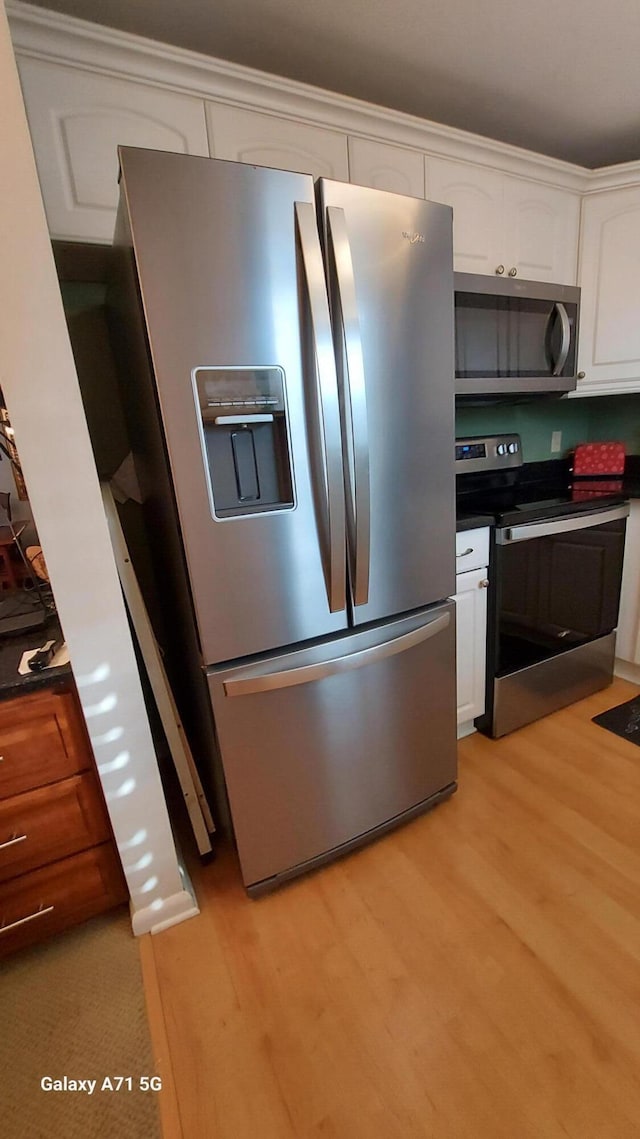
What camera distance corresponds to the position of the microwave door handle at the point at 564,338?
1883 millimetres

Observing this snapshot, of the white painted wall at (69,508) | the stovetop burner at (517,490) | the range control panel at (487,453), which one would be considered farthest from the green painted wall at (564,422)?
the white painted wall at (69,508)

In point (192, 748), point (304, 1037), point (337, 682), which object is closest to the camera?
point (304, 1037)

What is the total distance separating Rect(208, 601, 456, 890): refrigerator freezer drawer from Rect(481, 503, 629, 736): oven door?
1.42 ft

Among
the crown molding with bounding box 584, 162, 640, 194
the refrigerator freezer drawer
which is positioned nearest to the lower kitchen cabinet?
the refrigerator freezer drawer

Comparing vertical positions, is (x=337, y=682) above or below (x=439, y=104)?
below

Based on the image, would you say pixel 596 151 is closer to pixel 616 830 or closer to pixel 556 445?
pixel 556 445

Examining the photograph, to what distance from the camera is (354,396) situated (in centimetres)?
110

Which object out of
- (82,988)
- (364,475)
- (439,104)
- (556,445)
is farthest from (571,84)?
(82,988)

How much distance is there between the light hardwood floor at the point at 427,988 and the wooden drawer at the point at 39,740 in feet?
1.90

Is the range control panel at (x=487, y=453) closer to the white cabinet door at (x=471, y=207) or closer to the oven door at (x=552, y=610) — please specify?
the oven door at (x=552, y=610)

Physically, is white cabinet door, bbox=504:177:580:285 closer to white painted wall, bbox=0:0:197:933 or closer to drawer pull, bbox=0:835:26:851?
white painted wall, bbox=0:0:197:933

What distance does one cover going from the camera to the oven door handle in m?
1.69

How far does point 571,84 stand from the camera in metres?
1.60

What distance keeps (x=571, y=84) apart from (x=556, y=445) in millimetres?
1464
